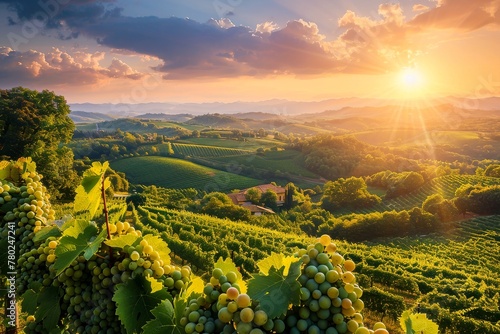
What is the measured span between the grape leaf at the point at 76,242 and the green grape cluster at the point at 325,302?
1862mm

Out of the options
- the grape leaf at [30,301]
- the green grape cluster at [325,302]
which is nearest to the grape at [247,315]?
the green grape cluster at [325,302]

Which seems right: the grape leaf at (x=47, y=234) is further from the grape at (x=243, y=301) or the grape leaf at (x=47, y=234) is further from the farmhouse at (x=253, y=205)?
the farmhouse at (x=253, y=205)

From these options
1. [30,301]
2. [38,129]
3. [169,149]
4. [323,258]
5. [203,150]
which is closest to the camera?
[323,258]

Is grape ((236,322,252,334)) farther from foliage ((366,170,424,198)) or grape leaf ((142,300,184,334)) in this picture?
foliage ((366,170,424,198))

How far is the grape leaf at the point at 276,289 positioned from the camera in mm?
2320

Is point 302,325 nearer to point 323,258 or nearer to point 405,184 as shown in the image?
point 323,258

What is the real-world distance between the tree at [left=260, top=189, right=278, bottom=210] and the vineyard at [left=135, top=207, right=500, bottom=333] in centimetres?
3105

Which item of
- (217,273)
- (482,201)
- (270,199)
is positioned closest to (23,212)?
(217,273)

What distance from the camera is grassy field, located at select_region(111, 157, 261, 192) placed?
87.7 metres

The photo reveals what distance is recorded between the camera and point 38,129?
29859 mm

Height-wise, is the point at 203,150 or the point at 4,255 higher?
the point at 4,255

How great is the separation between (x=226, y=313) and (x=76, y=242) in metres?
1.85

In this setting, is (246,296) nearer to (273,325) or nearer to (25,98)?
(273,325)

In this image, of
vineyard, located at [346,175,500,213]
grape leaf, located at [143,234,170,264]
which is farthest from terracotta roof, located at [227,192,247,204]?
grape leaf, located at [143,234,170,264]
